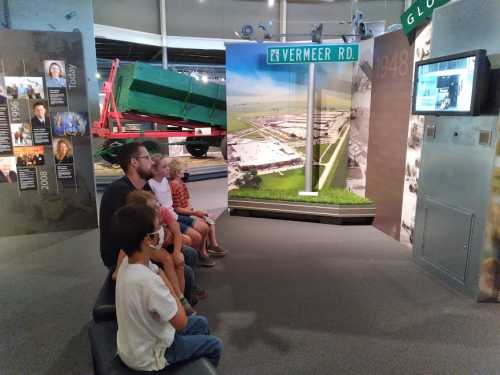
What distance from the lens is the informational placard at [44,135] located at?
4848 mm

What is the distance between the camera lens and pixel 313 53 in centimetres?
524

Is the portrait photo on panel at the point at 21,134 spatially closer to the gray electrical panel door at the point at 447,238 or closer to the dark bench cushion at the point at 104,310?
the dark bench cushion at the point at 104,310

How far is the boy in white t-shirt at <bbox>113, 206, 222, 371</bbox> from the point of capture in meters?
1.52

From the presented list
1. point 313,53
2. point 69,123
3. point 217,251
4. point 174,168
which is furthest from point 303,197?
point 69,123

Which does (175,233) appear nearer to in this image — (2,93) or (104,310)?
(104,310)

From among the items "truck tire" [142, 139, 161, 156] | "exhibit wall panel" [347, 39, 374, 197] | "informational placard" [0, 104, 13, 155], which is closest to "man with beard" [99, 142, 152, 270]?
"informational placard" [0, 104, 13, 155]

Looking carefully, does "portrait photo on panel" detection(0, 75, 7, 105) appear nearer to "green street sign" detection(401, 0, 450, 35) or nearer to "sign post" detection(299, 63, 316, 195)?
"sign post" detection(299, 63, 316, 195)

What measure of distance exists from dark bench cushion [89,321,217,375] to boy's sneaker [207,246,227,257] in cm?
246

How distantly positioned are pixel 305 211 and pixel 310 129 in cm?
129

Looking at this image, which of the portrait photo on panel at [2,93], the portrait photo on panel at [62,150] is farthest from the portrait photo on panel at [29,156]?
the portrait photo on panel at [2,93]

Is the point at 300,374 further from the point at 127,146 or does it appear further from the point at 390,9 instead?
the point at 390,9

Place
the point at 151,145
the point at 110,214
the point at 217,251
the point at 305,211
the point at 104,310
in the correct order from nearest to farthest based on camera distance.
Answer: the point at 104,310
the point at 110,214
the point at 217,251
the point at 305,211
the point at 151,145

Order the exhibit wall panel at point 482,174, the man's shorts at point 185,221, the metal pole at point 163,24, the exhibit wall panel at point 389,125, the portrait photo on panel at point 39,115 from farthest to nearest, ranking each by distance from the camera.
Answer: the metal pole at point 163,24
the portrait photo on panel at point 39,115
the exhibit wall panel at point 389,125
the man's shorts at point 185,221
the exhibit wall panel at point 482,174

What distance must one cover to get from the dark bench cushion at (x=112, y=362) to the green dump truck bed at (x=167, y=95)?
5.93 metres
